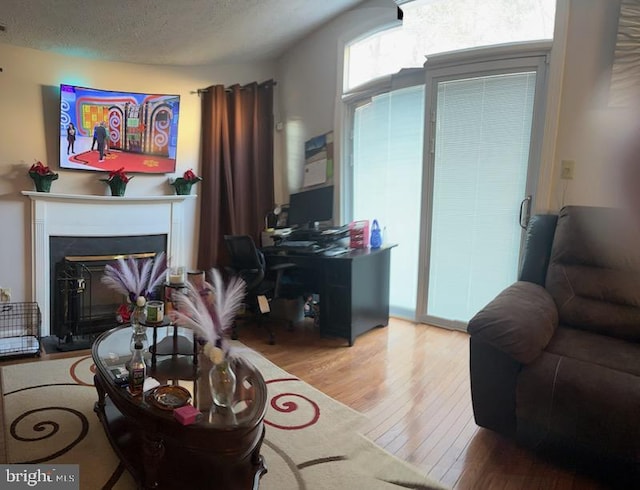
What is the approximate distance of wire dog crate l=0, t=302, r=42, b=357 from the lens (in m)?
2.98

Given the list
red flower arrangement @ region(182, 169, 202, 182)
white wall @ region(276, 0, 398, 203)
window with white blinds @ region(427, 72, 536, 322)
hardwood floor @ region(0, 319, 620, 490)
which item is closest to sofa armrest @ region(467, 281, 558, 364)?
hardwood floor @ region(0, 319, 620, 490)

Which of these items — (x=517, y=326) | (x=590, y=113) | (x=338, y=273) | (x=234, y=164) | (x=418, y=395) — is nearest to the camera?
(x=517, y=326)

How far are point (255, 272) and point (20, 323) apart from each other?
1.87 meters

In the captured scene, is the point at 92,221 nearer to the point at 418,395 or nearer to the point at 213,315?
the point at 213,315

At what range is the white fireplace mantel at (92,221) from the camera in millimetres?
3117

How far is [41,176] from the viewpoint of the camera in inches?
120

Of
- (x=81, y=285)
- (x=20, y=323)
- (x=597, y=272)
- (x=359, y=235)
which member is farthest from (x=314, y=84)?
(x=20, y=323)

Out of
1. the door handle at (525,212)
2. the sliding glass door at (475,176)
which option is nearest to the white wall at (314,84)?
the sliding glass door at (475,176)

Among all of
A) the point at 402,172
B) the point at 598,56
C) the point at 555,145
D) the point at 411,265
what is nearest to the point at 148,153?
the point at 402,172

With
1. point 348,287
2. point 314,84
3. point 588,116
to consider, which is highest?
point 314,84

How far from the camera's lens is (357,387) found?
2330 millimetres

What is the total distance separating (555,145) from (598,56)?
0.56 metres

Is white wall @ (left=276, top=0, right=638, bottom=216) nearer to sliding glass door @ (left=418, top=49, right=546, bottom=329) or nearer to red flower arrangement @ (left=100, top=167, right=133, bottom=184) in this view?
sliding glass door @ (left=418, top=49, right=546, bottom=329)

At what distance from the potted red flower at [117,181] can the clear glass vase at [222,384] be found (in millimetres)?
2579
